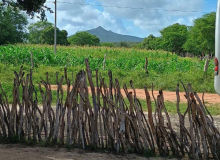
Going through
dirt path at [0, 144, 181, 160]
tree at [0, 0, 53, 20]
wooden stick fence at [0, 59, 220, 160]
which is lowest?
dirt path at [0, 144, 181, 160]

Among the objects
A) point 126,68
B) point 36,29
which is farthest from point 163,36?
point 126,68

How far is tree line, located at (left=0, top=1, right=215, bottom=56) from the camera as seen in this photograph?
43781mm

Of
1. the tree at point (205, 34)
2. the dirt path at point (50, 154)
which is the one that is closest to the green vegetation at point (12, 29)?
the tree at point (205, 34)

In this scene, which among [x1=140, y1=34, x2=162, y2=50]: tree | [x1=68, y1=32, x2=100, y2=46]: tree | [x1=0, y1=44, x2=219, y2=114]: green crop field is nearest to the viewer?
[x1=0, y1=44, x2=219, y2=114]: green crop field

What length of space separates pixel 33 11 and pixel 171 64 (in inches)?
530

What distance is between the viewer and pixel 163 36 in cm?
6744

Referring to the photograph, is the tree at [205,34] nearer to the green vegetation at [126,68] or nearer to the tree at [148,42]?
the green vegetation at [126,68]

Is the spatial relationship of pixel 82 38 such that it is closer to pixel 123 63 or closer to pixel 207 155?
pixel 123 63

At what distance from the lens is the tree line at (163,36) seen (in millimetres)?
43781

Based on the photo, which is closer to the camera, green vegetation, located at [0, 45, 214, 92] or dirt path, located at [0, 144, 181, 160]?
dirt path, located at [0, 144, 181, 160]

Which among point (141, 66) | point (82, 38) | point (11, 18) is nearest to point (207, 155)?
point (141, 66)

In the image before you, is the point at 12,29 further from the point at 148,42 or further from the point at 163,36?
the point at 148,42

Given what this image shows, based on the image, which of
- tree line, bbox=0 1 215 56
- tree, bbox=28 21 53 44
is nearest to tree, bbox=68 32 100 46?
tree line, bbox=0 1 215 56

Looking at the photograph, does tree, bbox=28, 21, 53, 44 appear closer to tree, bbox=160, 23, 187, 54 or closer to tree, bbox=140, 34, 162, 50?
tree, bbox=140, 34, 162, 50
